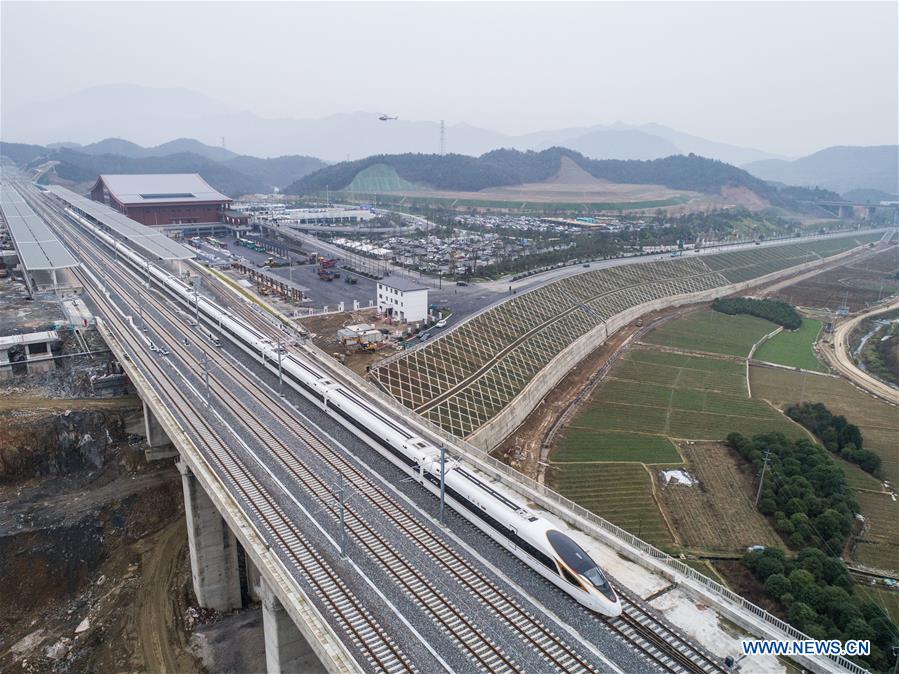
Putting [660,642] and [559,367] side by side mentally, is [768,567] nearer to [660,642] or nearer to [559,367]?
[660,642]

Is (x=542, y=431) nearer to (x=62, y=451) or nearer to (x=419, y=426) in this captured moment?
(x=419, y=426)

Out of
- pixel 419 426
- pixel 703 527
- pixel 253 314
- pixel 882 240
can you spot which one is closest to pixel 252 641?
pixel 419 426

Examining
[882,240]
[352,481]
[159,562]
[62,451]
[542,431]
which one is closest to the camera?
[352,481]

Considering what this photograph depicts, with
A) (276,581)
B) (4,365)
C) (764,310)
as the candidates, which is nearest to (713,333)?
(764,310)

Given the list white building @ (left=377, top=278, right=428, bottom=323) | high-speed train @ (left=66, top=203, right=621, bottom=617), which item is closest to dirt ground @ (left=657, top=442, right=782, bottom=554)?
high-speed train @ (left=66, top=203, right=621, bottom=617)

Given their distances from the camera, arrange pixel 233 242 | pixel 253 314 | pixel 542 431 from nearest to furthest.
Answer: pixel 542 431 → pixel 253 314 → pixel 233 242

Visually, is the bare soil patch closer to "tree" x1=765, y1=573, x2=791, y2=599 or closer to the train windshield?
"tree" x1=765, y1=573, x2=791, y2=599

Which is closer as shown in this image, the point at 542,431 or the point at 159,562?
the point at 159,562
